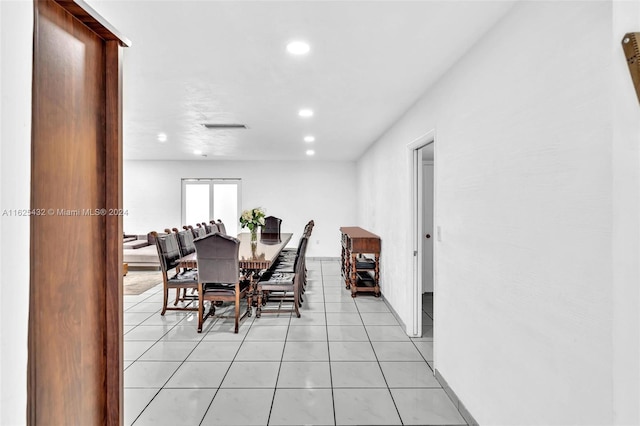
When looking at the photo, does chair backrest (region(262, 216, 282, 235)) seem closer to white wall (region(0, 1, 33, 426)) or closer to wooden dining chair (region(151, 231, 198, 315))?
wooden dining chair (region(151, 231, 198, 315))

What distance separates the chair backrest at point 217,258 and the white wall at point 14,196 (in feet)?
8.51

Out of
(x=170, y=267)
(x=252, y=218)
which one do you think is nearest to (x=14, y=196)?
(x=170, y=267)

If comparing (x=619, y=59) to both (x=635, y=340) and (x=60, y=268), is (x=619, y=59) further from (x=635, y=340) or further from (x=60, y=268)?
(x=60, y=268)

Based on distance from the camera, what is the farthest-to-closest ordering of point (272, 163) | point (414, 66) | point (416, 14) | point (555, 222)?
1. point (272, 163)
2. point (414, 66)
3. point (416, 14)
4. point (555, 222)

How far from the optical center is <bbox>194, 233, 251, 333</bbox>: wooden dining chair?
3.43 meters

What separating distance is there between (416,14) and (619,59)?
1015mm

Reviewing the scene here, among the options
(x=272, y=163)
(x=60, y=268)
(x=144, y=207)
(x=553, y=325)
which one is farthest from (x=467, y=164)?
(x=144, y=207)

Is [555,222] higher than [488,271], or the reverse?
[555,222]

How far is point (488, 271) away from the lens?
1854mm

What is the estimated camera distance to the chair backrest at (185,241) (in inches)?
177

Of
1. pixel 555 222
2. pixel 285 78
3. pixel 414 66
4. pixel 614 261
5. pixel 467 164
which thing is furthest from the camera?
pixel 285 78

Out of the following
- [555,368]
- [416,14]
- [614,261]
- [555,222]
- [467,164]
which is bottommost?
[555,368]

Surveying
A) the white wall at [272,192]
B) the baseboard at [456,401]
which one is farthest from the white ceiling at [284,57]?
the white wall at [272,192]

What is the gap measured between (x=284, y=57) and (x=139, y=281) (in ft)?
17.4
